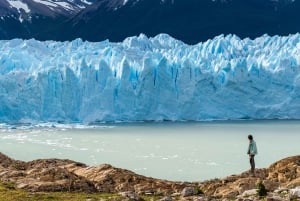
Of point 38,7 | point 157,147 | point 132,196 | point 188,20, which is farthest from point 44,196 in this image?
point 38,7

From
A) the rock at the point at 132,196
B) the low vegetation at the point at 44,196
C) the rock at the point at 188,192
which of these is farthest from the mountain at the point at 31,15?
the rock at the point at 132,196

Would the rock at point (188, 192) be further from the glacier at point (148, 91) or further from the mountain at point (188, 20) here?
the mountain at point (188, 20)

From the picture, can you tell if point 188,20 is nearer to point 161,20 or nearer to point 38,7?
point 161,20

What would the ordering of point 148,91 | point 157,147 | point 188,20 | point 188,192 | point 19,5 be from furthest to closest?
point 19,5
point 188,20
point 148,91
point 157,147
point 188,192

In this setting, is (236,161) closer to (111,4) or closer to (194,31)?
(194,31)

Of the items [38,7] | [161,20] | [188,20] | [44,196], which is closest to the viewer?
[44,196]

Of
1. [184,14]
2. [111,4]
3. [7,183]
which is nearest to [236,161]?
[7,183]
